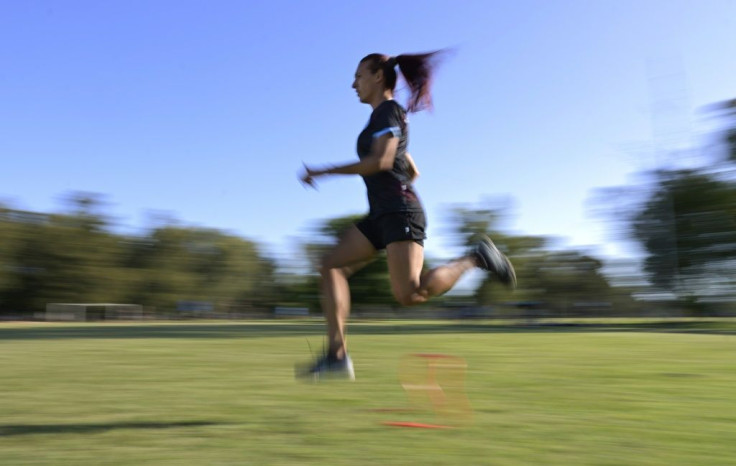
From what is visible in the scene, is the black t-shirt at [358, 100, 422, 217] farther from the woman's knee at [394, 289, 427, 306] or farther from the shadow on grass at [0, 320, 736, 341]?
the shadow on grass at [0, 320, 736, 341]

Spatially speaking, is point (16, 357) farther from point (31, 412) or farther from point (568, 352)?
point (568, 352)

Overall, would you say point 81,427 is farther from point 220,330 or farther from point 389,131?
point 220,330

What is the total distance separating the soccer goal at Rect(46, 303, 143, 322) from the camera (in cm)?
5644

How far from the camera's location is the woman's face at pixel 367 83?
4320mm

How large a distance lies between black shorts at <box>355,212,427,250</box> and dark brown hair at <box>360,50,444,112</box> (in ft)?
2.89

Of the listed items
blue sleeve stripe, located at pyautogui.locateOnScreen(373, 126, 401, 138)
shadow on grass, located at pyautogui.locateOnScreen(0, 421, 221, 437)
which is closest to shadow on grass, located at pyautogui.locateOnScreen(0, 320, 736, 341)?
shadow on grass, located at pyautogui.locateOnScreen(0, 421, 221, 437)

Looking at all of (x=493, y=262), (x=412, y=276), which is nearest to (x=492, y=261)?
(x=493, y=262)

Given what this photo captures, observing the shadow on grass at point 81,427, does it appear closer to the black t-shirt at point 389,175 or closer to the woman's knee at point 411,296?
the woman's knee at point 411,296

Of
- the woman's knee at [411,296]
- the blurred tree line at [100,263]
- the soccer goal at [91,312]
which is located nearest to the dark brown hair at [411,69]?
the woman's knee at [411,296]

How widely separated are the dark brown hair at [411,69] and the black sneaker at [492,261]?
1025mm

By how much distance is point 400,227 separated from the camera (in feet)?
12.8

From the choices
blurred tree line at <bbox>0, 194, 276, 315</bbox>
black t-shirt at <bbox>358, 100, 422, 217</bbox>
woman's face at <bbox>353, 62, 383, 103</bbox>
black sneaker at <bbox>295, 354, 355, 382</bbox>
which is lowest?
black sneaker at <bbox>295, 354, 355, 382</bbox>

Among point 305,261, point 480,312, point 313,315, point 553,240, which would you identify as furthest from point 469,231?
point 313,315

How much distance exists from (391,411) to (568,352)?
18.0 ft
